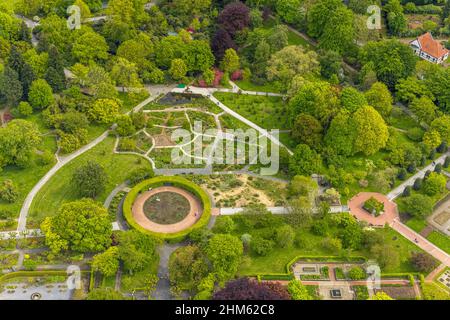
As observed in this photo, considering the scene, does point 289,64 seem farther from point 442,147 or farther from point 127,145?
point 127,145

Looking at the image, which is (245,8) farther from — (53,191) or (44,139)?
(53,191)

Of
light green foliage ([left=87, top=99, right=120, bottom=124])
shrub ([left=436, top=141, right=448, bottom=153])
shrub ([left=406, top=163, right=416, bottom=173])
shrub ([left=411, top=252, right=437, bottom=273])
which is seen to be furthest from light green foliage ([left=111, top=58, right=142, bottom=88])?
Result: shrub ([left=411, top=252, right=437, bottom=273])

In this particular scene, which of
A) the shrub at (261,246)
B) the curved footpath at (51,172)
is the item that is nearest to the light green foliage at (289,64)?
the curved footpath at (51,172)

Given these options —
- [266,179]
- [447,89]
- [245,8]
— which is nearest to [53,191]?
[266,179]

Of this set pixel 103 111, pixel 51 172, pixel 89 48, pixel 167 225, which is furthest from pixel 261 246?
pixel 89 48

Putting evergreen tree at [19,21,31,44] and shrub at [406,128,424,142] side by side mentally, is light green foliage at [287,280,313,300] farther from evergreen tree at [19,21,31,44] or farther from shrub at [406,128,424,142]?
evergreen tree at [19,21,31,44]

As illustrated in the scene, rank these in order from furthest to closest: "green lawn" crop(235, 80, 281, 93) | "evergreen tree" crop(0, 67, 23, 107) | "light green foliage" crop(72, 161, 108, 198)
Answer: "green lawn" crop(235, 80, 281, 93) → "evergreen tree" crop(0, 67, 23, 107) → "light green foliage" crop(72, 161, 108, 198)

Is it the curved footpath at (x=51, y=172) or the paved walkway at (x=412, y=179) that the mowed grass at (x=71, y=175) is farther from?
the paved walkway at (x=412, y=179)
